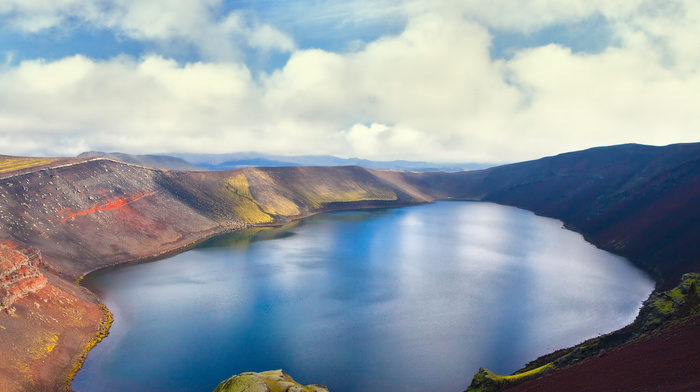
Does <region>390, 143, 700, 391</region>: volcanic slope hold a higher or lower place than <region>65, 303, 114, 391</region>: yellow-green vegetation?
higher

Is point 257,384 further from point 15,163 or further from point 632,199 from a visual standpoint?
point 15,163

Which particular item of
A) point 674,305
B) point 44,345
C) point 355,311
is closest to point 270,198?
point 355,311

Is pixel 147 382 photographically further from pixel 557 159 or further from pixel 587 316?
pixel 557 159

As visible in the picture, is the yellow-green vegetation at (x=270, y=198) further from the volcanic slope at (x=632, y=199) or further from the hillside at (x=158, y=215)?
the volcanic slope at (x=632, y=199)

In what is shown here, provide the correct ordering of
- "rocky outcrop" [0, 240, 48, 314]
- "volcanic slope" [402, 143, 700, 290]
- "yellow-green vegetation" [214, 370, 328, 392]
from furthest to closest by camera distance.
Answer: "volcanic slope" [402, 143, 700, 290]
"rocky outcrop" [0, 240, 48, 314]
"yellow-green vegetation" [214, 370, 328, 392]

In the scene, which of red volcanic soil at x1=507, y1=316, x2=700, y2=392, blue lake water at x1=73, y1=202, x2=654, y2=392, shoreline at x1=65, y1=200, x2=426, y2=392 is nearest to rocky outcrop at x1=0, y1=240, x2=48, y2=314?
shoreline at x1=65, y1=200, x2=426, y2=392

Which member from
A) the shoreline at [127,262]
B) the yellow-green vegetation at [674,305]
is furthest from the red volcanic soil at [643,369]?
the shoreline at [127,262]

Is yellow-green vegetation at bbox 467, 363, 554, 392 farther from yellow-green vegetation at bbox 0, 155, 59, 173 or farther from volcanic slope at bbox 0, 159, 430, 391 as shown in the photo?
yellow-green vegetation at bbox 0, 155, 59, 173
